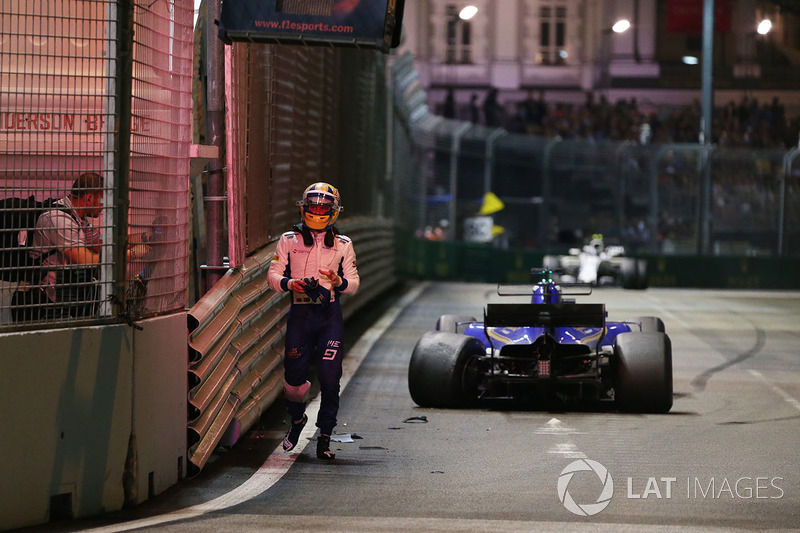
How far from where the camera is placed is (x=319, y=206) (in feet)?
28.2

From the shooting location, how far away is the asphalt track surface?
6566 millimetres

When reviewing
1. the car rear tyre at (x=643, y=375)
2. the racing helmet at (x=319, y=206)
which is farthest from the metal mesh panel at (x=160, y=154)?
the car rear tyre at (x=643, y=375)

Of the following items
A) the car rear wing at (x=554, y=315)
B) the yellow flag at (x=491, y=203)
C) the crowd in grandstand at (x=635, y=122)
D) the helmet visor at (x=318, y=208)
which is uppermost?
the crowd in grandstand at (x=635, y=122)

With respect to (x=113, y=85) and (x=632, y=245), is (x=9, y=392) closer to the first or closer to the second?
(x=113, y=85)

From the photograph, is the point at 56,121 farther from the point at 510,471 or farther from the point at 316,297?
the point at 510,471

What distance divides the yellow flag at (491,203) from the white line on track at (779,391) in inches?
632

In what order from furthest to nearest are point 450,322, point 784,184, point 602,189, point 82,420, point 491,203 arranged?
point 491,203
point 602,189
point 784,184
point 450,322
point 82,420

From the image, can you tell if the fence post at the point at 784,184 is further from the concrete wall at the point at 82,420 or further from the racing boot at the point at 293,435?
the concrete wall at the point at 82,420

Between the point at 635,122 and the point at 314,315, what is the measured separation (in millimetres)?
31924

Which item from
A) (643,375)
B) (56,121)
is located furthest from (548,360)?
(56,121)

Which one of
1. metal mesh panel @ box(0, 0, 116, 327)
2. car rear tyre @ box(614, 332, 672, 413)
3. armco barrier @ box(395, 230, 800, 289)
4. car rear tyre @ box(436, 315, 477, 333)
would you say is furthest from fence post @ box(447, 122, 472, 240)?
metal mesh panel @ box(0, 0, 116, 327)

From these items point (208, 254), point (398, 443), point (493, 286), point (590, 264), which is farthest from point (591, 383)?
point (493, 286)

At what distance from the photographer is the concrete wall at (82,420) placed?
6379mm

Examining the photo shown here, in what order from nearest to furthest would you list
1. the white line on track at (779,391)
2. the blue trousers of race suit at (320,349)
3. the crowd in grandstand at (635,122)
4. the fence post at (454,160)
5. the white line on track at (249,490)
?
1. the white line on track at (249,490)
2. the blue trousers of race suit at (320,349)
3. the white line on track at (779,391)
4. the fence post at (454,160)
5. the crowd in grandstand at (635,122)
